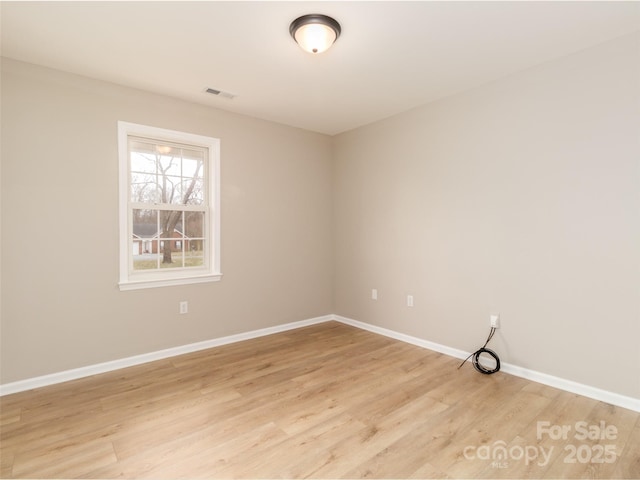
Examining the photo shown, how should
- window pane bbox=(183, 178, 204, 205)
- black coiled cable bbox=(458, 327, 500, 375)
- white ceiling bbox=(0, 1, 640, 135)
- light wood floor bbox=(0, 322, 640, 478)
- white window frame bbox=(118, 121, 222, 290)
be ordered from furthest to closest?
window pane bbox=(183, 178, 204, 205), white window frame bbox=(118, 121, 222, 290), black coiled cable bbox=(458, 327, 500, 375), white ceiling bbox=(0, 1, 640, 135), light wood floor bbox=(0, 322, 640, 478)

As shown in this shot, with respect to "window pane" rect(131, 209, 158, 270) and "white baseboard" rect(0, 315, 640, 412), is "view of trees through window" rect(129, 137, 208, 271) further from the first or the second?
"white baseboard" rect(0, 315, 640, 412)

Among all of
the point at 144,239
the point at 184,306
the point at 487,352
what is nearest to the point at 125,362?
the point at 184,306

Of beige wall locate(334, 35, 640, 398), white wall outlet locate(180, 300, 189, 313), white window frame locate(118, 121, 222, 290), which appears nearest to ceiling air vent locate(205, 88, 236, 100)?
white window frame locate(118, 121, 222, 290)

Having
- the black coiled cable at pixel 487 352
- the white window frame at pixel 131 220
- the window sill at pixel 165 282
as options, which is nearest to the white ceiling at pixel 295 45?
the white window frame at pixel 131 220

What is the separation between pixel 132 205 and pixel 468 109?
3.31 metres

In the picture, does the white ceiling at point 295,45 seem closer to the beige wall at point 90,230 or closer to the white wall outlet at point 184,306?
the beige wall at point 90,230

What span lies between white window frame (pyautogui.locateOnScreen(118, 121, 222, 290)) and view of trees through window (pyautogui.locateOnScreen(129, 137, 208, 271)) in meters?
0.05

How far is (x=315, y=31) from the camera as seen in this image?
2133 mm

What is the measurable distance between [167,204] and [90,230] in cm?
71

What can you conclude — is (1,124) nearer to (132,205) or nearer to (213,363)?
(132,205)

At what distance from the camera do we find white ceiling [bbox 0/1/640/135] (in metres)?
2.04

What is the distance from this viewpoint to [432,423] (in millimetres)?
2145

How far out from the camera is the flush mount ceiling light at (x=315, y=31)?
82.4 inches

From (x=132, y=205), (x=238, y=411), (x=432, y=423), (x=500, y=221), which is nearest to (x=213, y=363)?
(x=238, y=411)
